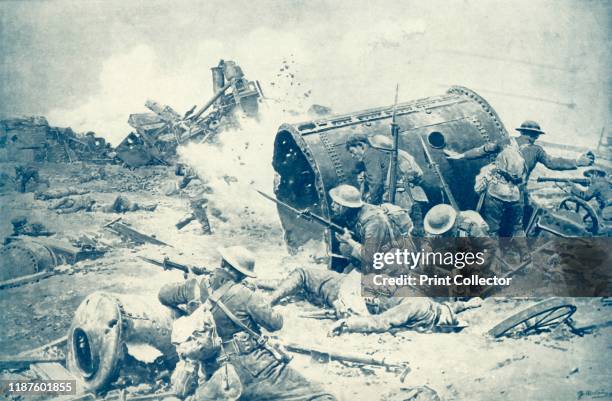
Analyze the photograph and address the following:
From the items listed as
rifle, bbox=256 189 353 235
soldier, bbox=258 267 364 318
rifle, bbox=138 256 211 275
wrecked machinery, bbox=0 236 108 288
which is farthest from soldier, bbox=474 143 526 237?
wrecked machinery, bbox=0 236 108 288

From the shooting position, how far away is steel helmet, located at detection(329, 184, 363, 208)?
6.83 m

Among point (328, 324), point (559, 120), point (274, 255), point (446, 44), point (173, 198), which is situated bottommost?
point (328, 324)

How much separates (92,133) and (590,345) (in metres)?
7.11

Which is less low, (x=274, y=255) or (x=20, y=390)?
(x=274, y=255)

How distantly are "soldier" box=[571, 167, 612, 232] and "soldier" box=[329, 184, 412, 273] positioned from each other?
279 cm

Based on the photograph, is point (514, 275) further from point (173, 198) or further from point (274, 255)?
point (173, 198)

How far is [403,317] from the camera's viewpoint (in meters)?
6.88

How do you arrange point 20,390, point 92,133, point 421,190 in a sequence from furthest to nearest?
point 92,133 < point 421,190 < point 20,390

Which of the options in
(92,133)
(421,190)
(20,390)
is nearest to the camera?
(20,390)

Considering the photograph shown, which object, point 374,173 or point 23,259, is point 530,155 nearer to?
point 374,173

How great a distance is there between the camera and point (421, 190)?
7.21 meters

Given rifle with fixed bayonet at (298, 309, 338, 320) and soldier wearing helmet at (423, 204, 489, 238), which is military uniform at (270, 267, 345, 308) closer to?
rifle with fixed bayonet at (298, 309, 338, 320)

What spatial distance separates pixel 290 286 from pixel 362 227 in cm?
116

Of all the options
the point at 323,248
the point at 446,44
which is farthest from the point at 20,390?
the point at 446,44
